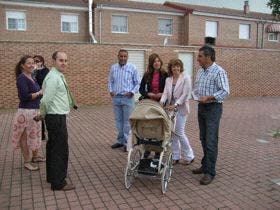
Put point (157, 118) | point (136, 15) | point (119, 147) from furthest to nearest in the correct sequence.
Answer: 1. point (136, 15)
2. point (119, 147)
3. point (157, 118)

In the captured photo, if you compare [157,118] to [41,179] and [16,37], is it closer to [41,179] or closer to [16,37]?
[41,179]

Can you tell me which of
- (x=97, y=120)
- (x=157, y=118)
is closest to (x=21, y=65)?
(x=157, y=118)

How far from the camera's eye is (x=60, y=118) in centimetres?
490

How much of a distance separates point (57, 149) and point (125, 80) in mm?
2630

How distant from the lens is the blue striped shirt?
7.21m

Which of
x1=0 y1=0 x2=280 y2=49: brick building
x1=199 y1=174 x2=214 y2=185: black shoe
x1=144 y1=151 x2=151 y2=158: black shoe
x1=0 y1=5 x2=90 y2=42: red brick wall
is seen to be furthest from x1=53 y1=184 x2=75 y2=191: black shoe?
x1=0 y1=0 x2=280 y2=49: brick building

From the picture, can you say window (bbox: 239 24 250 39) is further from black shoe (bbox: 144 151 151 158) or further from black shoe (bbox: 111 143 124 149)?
black shoe (bbox: 144 151 151 158)

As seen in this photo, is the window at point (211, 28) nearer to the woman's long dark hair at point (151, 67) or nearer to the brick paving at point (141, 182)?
the brick paving at point (141, 182)

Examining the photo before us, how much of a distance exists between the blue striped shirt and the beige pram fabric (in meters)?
2.14

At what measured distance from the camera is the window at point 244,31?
32.8 meters

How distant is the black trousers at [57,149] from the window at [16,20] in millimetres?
23154

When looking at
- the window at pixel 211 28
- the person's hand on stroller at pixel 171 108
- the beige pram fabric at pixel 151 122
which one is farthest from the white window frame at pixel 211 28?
the beige pram fabric at pixel 151 122

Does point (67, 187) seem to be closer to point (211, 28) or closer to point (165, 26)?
point (165, 26)

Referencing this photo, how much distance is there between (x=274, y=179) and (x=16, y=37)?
79.2 ft
